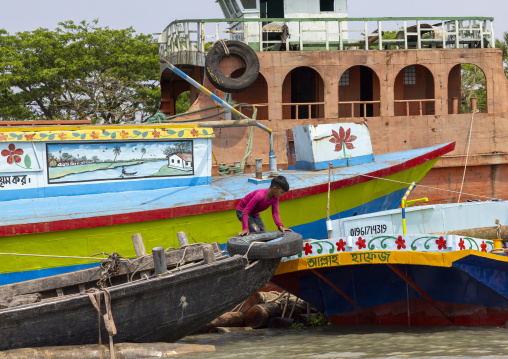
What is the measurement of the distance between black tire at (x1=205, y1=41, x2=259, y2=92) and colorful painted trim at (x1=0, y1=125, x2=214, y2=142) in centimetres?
436

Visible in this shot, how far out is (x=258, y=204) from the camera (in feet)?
29.4

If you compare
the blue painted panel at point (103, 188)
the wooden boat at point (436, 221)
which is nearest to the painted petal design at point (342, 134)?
the wooden boat at point (436, 221)

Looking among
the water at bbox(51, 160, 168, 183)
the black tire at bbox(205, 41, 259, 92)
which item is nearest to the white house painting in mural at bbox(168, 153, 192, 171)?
the water at bbox(51, 160, 168, 183)

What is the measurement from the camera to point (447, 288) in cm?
880

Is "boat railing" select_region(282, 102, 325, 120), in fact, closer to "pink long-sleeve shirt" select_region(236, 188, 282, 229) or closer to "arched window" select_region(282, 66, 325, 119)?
"arched window" select_region(282, 66, 325, 119)

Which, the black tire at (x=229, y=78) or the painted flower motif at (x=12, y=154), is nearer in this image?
the painted flower motif at (x=12, y=154)

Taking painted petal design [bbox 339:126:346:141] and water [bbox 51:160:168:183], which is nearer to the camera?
water [bbox 51:160:168:183]

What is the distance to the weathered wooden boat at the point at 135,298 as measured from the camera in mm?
7566

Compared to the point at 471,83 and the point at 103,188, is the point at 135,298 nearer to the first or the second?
the point at 103,188

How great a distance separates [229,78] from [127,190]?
561cm

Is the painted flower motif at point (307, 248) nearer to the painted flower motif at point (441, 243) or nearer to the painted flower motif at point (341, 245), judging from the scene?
the painted flower motif at point (341, 245)

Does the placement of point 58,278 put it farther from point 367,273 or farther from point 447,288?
point 447,288

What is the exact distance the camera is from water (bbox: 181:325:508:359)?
7458mm

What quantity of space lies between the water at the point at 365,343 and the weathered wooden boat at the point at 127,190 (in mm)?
2015
